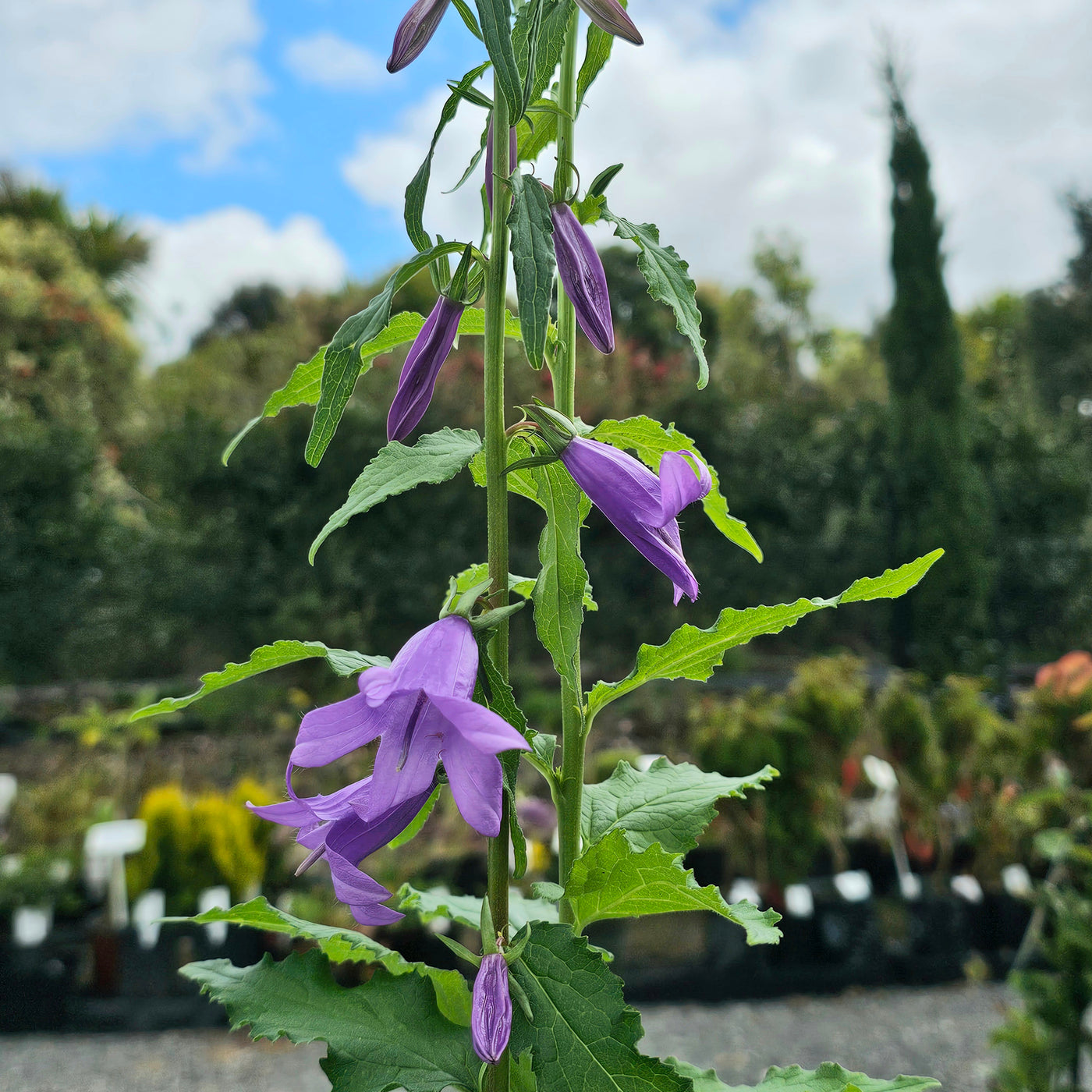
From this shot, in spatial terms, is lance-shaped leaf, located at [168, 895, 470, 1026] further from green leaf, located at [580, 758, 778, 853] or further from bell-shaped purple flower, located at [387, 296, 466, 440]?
bell-shaped purple flower, located at [387, 296, 466, 440]

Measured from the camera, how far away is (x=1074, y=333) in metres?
17.3

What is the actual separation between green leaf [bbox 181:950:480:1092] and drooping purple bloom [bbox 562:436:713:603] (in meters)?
0.47

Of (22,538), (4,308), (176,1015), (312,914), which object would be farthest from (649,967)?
(4,308)

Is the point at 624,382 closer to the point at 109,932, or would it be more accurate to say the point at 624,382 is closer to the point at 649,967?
the point at 649,967

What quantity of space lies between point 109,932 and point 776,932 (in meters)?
3.98

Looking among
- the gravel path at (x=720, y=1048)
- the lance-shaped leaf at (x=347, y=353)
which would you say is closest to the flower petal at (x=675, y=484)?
the lance-shaped leaf at (x=347, y=353)

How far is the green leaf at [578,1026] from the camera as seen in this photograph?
66cm

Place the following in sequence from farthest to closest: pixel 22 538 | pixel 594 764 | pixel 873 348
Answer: pixel 873 348 < pixel 22 538 < pixel 594 764

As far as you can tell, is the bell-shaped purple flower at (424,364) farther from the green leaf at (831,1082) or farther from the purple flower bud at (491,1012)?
the green leaf at (831,1082)

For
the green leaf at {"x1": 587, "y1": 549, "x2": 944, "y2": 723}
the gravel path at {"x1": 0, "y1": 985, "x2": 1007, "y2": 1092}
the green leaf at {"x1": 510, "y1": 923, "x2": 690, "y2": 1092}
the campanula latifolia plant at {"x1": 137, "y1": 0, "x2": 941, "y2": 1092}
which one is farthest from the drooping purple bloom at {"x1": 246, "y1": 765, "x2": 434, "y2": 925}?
the gravel path at {"x1": 0, "y1": 985, "x2": 1007, "y2": 1092}

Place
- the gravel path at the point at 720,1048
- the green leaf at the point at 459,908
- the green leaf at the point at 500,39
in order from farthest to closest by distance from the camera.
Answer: the gravel path at the point at 720,1048 → the green leaf at the point at 459,908 → the green leaf at the point at 500,39

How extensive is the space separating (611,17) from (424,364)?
33 cm

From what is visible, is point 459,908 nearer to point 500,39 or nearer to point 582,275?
point 582,275

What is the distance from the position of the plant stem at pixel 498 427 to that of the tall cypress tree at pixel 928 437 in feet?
32.8
